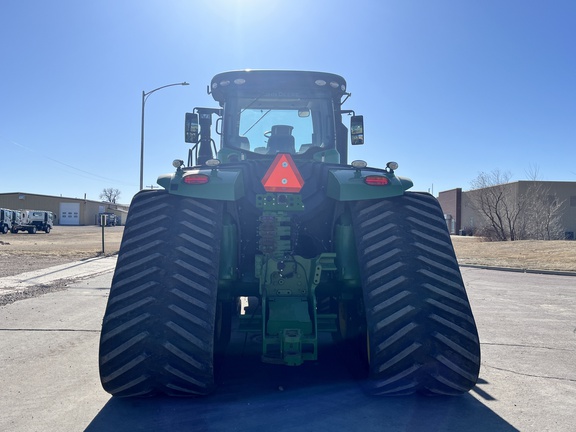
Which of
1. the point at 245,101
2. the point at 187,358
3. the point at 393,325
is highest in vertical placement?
the point at 245,101

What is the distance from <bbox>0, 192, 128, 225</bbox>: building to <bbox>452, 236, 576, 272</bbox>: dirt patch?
71720 millimetres

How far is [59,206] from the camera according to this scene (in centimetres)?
8012

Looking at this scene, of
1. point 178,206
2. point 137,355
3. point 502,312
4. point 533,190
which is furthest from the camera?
point 533,190

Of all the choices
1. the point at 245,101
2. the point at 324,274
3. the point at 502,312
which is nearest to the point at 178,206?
the point at 324,274

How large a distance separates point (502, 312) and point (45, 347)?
→ 6.98 m

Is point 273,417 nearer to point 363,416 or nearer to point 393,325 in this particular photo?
point 363,416

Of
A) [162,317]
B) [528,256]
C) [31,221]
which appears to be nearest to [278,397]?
[162,317]

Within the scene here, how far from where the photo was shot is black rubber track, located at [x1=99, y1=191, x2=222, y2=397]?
3.23 meters

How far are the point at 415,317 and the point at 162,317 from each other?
5.77ft

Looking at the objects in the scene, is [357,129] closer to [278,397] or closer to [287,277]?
[287,277]

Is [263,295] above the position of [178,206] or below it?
below

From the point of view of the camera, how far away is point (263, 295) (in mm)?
3727

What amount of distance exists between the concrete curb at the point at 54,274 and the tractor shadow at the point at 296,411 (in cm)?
761

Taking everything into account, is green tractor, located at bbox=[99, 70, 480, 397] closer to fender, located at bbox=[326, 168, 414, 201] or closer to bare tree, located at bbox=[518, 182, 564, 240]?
fender, located at bbox=[326, 168, 414, 201]
